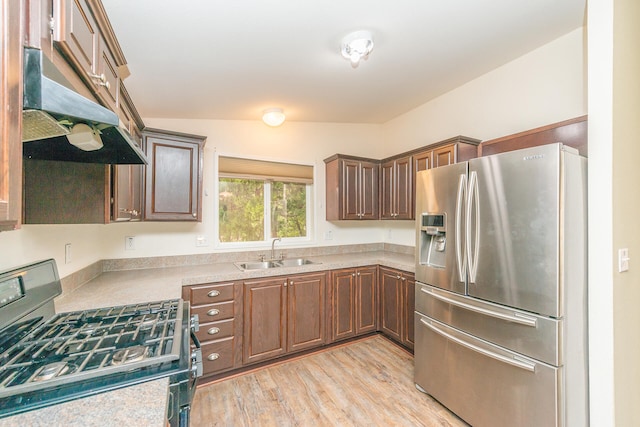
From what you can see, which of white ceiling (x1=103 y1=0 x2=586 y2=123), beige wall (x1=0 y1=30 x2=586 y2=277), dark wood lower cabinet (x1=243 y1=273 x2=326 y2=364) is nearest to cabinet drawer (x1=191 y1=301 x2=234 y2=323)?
dark wood lower cabinet (x1=243 y1=273 x2=326 y2=364)

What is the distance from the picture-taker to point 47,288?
4.50ft

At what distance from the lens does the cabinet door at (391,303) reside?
2.87 metres

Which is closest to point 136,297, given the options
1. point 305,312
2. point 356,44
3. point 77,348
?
point 77,348

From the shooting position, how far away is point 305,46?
1.84 meters

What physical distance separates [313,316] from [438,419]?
4.23 ft

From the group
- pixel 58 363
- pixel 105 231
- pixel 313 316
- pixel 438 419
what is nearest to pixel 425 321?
pixel 438 419

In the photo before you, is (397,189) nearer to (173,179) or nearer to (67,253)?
(173,179)

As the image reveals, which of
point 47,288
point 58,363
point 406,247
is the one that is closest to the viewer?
point 58,363

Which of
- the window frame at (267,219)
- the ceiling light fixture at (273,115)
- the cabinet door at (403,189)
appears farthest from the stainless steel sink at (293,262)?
the ceiling light fixture at (273,115)

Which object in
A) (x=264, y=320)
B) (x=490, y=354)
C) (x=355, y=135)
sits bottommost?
(x=264, y=320)

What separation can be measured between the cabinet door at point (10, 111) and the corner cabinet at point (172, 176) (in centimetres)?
182

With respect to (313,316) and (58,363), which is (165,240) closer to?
(313,316)

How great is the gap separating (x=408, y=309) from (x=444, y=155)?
4.93 ft
